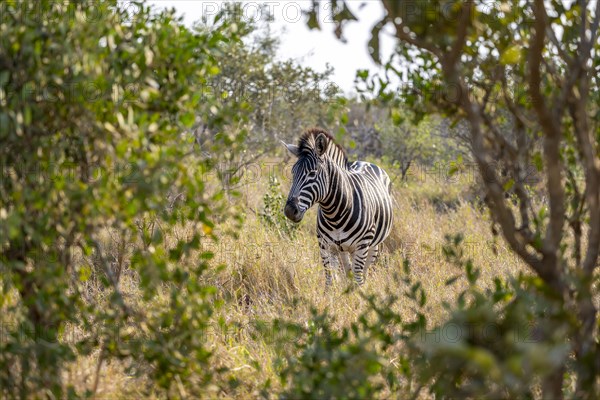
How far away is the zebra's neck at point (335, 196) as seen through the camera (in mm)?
6184

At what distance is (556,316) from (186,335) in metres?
1.40

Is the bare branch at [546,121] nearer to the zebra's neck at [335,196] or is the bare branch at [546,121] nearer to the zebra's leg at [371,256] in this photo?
the zebra's neck at [335,196]

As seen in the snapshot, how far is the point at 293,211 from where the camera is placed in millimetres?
5629

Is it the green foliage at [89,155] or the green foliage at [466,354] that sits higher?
the green foliage at [89,155]

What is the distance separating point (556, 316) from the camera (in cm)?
202

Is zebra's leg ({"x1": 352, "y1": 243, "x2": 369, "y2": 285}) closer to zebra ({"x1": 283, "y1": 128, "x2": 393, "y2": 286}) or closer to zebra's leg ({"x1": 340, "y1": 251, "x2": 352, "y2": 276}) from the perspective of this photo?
zebra ({"x1": 283, "y1": 128, "x2": 393, "y2": 286})

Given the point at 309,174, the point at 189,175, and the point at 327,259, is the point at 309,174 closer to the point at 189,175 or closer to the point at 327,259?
the point at 327,259

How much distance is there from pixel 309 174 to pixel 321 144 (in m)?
0.37

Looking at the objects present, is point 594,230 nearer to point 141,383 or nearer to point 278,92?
point 141,383

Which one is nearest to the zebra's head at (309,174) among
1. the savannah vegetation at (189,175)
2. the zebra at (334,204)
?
the zebra at (334,204)

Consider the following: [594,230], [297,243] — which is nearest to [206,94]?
[594,230]

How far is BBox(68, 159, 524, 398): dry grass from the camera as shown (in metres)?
3.31

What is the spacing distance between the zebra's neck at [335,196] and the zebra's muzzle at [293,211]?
1.67ft

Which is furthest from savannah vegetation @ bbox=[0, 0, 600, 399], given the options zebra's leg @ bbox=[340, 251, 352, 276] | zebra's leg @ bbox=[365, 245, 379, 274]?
zebra's leg @ bbox=[365, 245, 379, 274]
